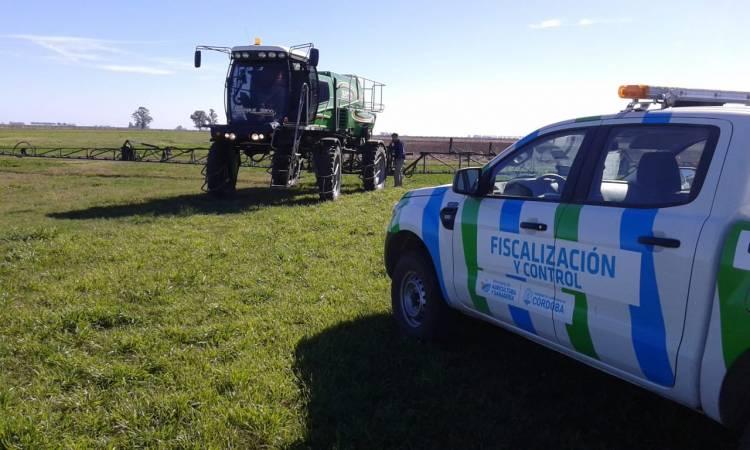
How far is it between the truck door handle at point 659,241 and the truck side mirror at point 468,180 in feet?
4.68

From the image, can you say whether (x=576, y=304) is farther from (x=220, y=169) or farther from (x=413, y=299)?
(x=220, y=169)

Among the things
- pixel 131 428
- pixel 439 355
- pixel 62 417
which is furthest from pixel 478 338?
pixel 62 417

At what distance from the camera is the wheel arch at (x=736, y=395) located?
2.46m

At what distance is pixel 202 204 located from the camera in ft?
41.8

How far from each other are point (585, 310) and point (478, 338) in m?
1.78

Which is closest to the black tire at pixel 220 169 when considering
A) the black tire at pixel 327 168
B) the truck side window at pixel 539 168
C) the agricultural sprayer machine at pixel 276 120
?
the agricultural sprayer machine at pixel 276 120

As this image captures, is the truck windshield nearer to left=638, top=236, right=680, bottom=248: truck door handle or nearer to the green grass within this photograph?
left=638, top=236, right=680, bottom=248: truck door handle

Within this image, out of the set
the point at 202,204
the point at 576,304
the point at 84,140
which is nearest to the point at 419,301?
the point at 576,304

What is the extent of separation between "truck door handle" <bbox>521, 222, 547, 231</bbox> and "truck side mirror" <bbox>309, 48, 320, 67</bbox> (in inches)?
372

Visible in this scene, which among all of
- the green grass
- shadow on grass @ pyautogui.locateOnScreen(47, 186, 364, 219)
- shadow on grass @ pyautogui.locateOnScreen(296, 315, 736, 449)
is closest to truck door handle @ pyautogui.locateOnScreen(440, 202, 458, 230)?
shadow on grass @ pyautogui.locateOnScreen(296, 315, 736, 449)

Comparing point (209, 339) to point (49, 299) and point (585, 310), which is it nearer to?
point (49, 299)

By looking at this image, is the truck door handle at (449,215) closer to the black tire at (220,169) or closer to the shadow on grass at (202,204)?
the shadow on grass at (202,204)

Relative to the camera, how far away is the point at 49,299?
18.9 ft

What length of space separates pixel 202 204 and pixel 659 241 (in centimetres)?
1108
